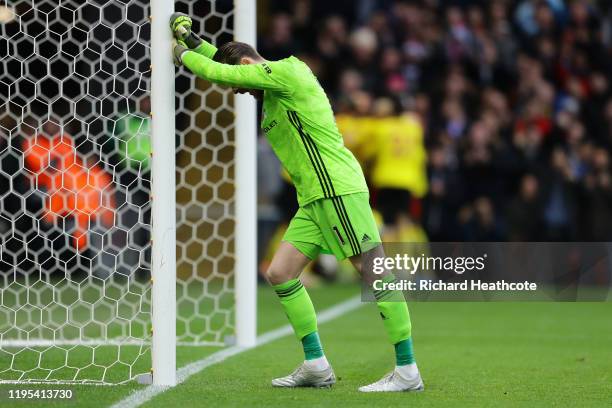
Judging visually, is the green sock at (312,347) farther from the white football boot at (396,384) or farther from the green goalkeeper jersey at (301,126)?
the green goalkeeper jersey at (301,126)

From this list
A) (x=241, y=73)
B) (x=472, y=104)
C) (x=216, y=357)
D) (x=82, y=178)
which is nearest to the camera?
(x=241, y=73)

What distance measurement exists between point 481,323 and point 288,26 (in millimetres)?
7048

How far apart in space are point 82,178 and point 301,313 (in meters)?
4.81

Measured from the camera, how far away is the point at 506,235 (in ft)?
47.1

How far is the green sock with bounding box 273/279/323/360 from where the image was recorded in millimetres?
6105

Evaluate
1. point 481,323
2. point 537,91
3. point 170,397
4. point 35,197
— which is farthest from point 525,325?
point 537,91

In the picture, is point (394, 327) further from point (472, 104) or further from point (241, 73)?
point (472, 104)

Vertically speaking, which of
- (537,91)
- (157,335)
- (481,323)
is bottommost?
(481,323)

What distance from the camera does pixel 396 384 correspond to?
19.6 ft

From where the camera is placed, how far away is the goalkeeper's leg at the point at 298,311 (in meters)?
6.08

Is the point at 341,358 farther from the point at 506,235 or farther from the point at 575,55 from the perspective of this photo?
the point at 575,55

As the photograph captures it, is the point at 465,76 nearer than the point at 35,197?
No

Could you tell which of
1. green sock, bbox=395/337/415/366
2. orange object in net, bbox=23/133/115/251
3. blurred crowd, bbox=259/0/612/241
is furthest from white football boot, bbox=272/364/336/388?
blurred crowd, bbox=259/0/612/241

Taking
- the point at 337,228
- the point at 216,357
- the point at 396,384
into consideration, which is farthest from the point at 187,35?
the point at 216,357
